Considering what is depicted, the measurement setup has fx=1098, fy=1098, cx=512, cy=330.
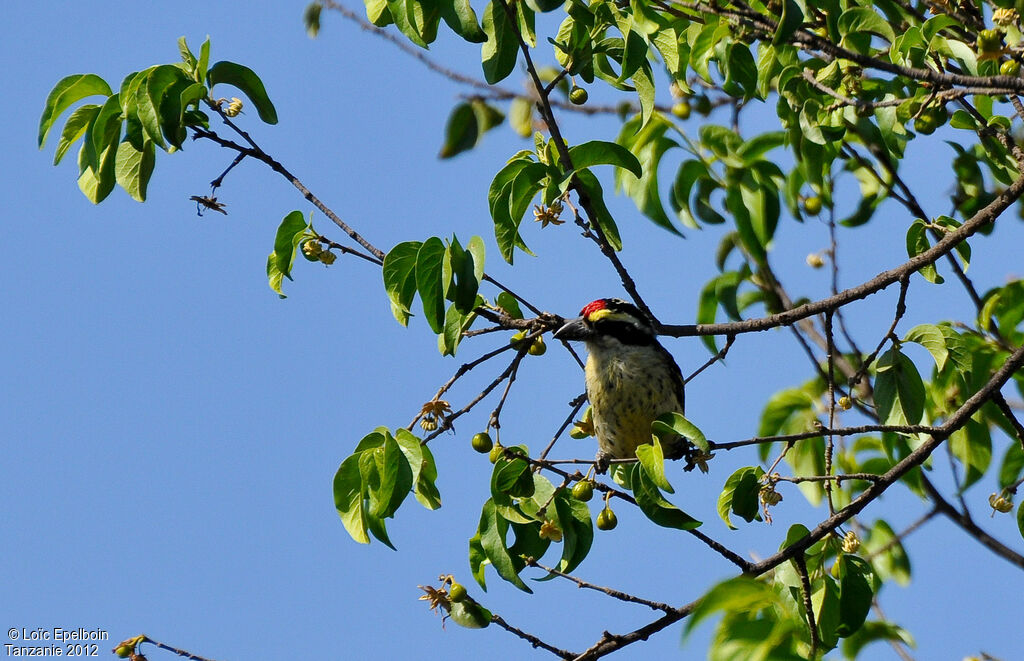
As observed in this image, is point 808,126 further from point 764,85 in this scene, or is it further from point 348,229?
point 348,229

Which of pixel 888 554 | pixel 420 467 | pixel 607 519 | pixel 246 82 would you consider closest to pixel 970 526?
→ pixel 888 554

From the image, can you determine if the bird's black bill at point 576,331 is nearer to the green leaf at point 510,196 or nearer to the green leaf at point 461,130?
the green leaf at point 510,196

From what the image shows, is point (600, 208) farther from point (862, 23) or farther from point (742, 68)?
point (862, 23)

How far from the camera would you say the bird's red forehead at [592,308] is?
17.2 ft

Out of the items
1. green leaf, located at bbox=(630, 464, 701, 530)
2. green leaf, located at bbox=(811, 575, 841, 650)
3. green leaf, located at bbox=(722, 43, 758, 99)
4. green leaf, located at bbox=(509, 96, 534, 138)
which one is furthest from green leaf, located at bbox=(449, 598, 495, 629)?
green leaf, located at bbox=(509, 96, 534, 138)

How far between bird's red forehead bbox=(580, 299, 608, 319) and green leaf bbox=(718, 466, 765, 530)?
204 cm

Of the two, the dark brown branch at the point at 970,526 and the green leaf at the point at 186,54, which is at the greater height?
the green leaf at the point at 186,54

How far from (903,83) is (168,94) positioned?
2.49 m

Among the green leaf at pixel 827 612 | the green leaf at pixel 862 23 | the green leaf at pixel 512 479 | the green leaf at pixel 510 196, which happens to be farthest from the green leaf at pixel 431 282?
the green leaf at pixel 862 23

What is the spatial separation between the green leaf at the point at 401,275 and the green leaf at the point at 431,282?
Result: 2.0 inches

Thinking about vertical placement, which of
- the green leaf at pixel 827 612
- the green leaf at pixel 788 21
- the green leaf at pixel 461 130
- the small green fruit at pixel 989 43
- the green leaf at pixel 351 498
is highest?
the green leaf at pixel 461 130

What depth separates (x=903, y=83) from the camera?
12.7ft

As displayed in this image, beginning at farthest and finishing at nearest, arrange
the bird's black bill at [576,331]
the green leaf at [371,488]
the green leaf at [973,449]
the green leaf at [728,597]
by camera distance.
Answer: the bird's black bill at [576,331]
the green leaf at [973,449]
the green leaf at [371,488]
the green leaf at [728,597]

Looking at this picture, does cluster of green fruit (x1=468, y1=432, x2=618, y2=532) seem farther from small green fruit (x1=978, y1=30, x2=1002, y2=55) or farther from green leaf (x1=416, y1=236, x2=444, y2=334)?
small green fruit (x1=978, y1=30, x2=1002, y2=55)
